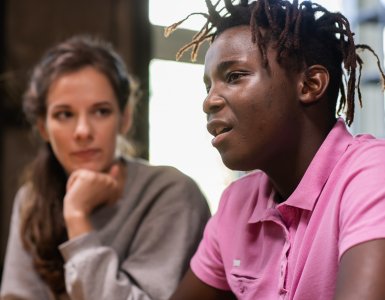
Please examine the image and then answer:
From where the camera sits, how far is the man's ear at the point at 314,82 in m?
1.13

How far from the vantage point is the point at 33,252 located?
1.79 metres

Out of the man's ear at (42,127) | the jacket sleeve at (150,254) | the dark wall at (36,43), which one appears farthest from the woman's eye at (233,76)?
the dark wall at (36,43)

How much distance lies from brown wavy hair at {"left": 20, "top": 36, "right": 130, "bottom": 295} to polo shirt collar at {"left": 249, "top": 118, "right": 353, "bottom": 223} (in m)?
0.85

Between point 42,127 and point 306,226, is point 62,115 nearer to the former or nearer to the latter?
point 42,127

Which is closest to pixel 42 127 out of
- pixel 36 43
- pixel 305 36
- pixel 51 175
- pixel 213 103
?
pixel 51 175

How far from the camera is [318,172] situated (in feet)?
3.63

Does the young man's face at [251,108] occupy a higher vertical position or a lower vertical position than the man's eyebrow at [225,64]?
lower

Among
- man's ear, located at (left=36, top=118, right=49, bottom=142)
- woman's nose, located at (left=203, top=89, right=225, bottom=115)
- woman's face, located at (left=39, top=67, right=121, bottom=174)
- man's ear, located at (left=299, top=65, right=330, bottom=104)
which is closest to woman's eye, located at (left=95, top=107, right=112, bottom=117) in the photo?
woman's face, located at (left=39, top=67, right=121, bottom=174)

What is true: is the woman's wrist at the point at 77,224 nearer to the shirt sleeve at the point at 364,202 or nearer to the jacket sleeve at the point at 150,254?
the jacket sleeve at the point at 150,254

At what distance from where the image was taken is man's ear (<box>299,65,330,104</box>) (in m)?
1.13

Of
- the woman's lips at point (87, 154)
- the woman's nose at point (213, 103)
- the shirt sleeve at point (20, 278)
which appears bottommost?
the shirt sleeve at point (20, 278)

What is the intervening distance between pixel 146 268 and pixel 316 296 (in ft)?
2.06

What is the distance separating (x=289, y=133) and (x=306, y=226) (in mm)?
161

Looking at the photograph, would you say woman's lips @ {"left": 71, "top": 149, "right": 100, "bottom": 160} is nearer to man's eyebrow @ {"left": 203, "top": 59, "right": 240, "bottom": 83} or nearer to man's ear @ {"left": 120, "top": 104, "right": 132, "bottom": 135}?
man's ear @ {"left": 120, "top": 104, "right": 132, "bottom": 135}
